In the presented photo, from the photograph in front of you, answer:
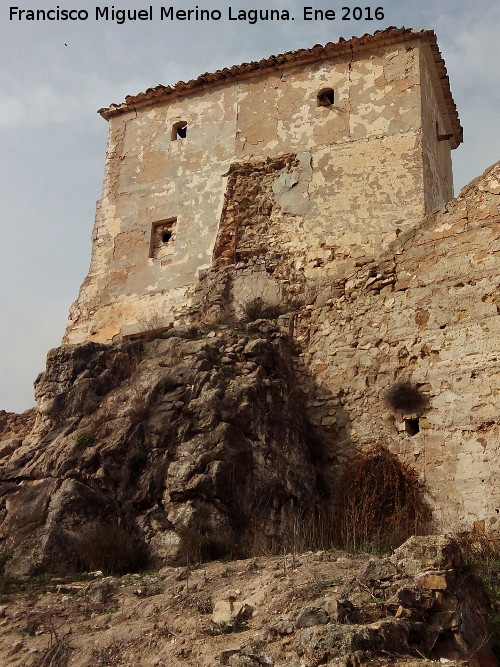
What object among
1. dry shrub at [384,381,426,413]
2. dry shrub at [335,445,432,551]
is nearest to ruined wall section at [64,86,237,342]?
dry shrub at [384,381,426,413]

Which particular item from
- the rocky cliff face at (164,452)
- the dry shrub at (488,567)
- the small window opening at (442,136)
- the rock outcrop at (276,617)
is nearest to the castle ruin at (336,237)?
the small window opening at (442,136)

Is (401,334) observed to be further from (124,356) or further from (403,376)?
(124,356)

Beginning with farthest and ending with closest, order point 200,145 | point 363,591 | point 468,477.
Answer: point 200,145 → point 468,477 → point 363,591

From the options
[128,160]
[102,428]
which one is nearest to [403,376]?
[102,428]

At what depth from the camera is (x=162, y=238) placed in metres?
17.0

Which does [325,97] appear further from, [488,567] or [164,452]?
[488,567]

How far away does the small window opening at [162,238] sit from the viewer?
16.7m

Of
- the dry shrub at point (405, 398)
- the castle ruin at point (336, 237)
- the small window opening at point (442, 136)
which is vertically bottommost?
the dry shrub at point (405, 398)

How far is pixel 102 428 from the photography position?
11.1m

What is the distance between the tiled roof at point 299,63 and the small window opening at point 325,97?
0.71 m

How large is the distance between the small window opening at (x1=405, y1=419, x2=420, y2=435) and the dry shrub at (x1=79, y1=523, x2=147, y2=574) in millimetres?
3897

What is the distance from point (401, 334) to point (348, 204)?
3.90 m

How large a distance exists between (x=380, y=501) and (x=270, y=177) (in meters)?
7.32

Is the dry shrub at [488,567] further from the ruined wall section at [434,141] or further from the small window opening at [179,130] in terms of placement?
the small window opening at [179,130]
